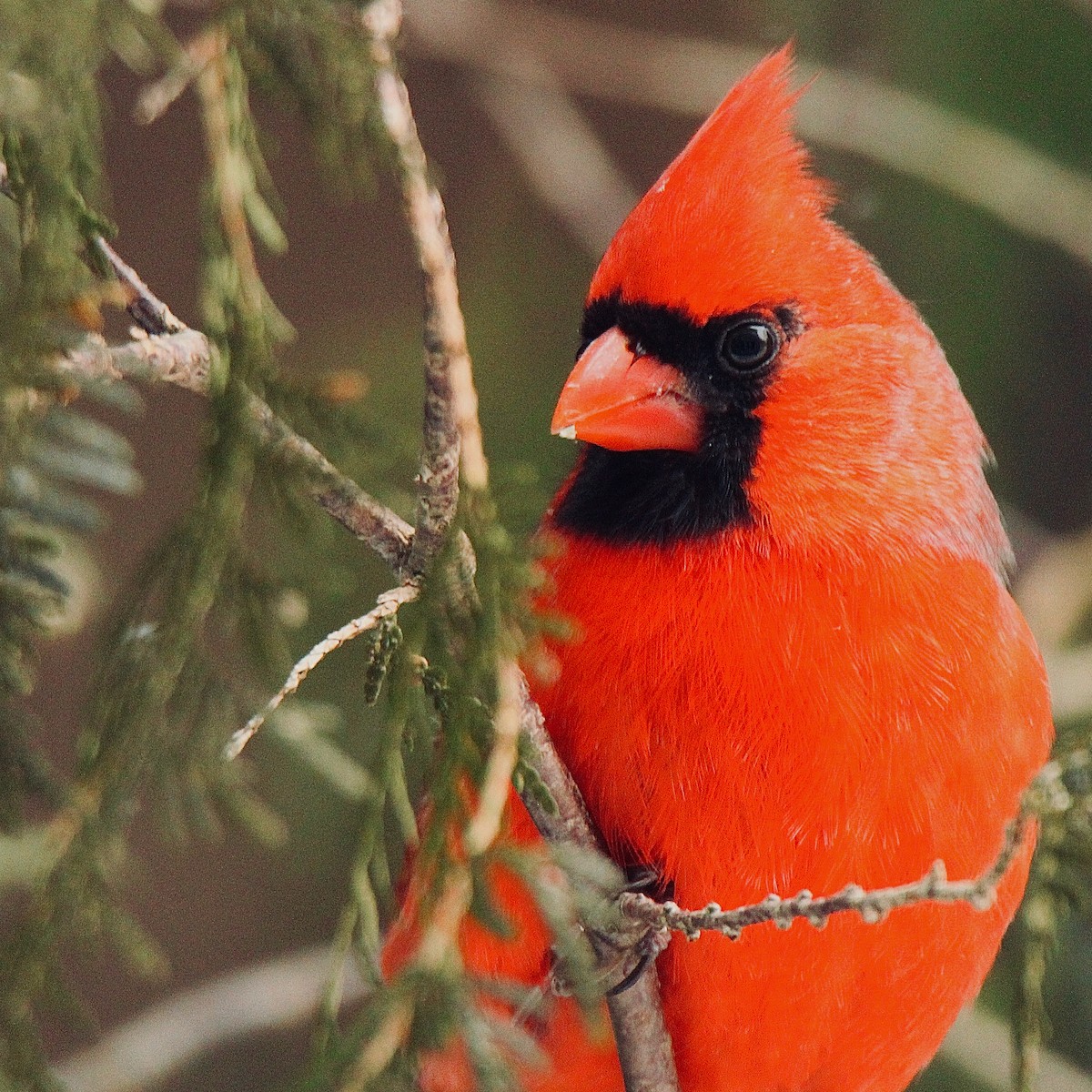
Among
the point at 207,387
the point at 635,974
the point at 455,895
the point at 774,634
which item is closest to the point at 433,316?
the point at 207,387

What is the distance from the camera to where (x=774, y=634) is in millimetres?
1514

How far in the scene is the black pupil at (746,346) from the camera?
170 centimetres

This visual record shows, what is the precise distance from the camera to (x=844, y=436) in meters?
1.71

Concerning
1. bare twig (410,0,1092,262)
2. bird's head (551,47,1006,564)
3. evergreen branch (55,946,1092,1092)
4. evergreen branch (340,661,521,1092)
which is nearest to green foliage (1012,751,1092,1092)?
bird's head (551,47,1006,564)

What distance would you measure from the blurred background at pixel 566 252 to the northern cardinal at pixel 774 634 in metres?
0.70

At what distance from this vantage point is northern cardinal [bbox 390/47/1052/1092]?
147 centimetres

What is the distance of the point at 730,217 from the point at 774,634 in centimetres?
46

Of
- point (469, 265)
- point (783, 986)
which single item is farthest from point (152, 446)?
point (783, 986)

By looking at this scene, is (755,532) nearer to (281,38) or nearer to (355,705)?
(281,38)

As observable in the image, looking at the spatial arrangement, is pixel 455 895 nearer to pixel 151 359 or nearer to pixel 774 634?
pixel 151 359

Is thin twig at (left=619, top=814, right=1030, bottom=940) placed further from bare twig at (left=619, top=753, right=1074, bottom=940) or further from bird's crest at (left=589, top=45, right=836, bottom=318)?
bird's crest at (left=589, top=45, right=836, bottom=318)

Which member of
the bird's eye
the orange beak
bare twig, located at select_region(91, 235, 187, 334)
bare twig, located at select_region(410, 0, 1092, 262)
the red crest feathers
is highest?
bare twig, located at select_region(410, 0, 1092, 262)

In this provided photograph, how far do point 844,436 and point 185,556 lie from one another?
961 mm

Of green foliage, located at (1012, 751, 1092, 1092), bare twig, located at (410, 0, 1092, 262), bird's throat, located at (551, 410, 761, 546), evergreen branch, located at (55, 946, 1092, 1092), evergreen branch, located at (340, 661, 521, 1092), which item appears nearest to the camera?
evergreen branch, located at (340, 661, 521, 1092)
